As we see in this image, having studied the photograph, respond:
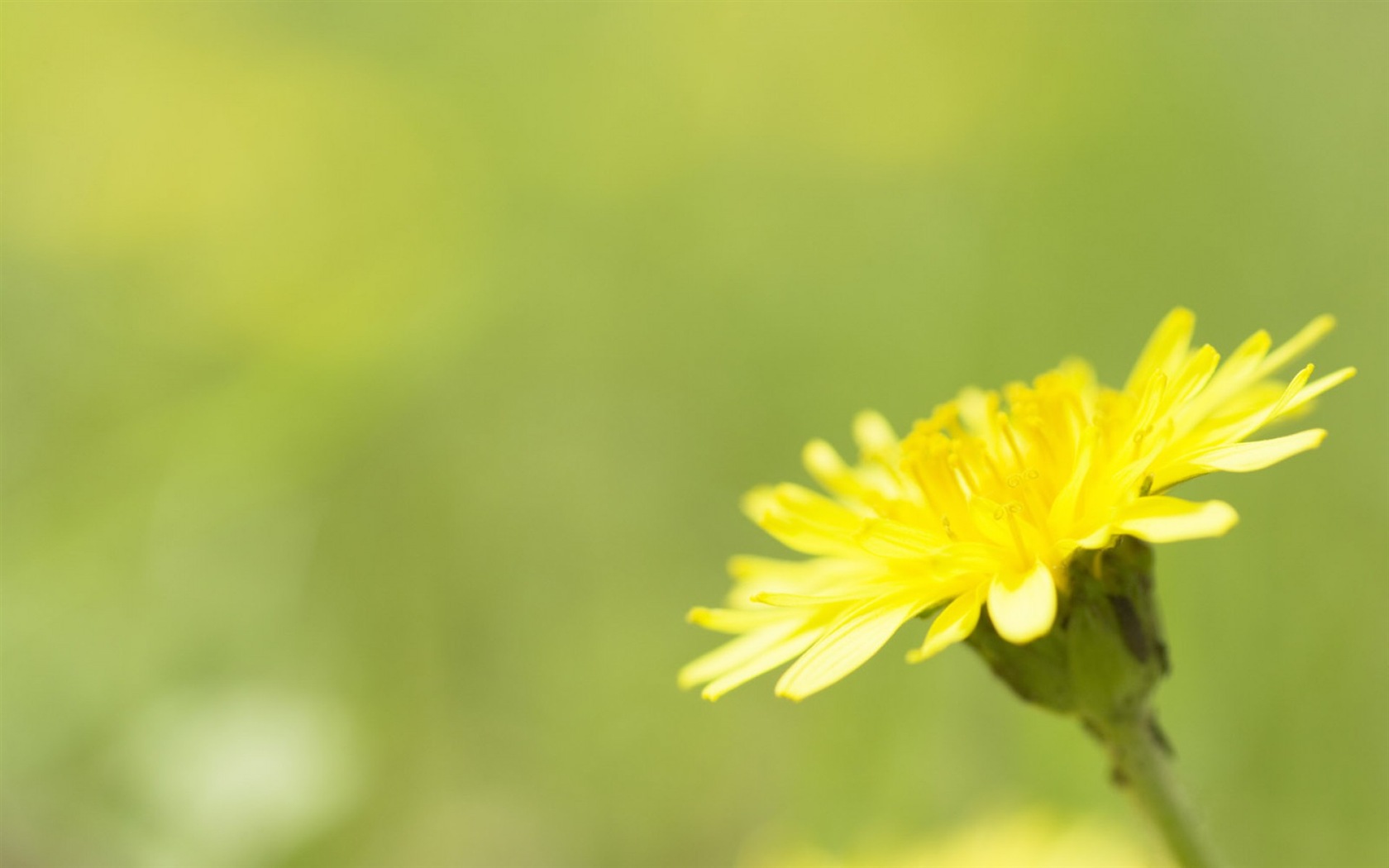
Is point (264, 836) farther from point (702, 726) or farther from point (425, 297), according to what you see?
point (425, 297)

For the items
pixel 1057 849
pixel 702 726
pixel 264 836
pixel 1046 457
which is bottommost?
pixel 1057 849

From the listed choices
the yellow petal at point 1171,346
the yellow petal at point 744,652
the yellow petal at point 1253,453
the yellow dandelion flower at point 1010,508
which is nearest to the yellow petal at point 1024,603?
the yellow dandelion flower at point 1010,508

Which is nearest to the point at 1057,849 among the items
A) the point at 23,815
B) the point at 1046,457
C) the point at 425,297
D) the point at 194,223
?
the point at 1046,457

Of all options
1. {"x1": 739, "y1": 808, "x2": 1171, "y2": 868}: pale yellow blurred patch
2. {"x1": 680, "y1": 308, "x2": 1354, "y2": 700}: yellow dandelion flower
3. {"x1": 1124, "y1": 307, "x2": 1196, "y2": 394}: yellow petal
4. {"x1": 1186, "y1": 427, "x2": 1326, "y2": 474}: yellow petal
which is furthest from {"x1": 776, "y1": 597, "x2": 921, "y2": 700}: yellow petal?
{"x1": 739, "y1": 808, "x2": 1171, "y2": 868}: pale yellow blurred patch

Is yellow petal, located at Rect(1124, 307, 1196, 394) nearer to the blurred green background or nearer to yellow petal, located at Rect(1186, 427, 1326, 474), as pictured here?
yellow petal, located at Rect(1186, 427, 1326, 474)

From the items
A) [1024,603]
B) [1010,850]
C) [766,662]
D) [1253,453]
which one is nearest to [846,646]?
[766,662]

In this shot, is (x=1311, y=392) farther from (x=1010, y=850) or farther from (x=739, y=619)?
(x=1010, y=850)
